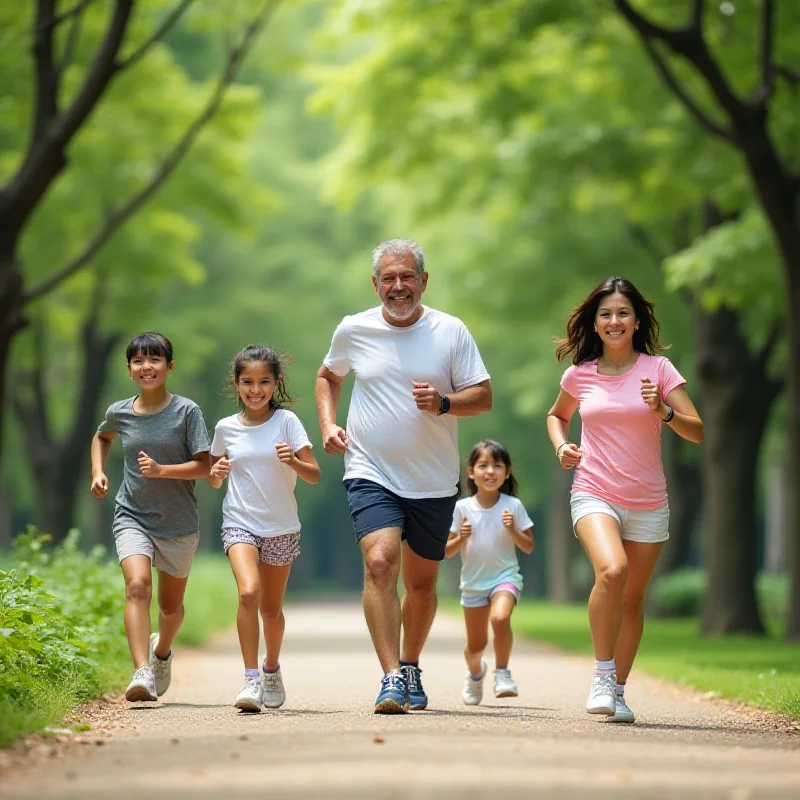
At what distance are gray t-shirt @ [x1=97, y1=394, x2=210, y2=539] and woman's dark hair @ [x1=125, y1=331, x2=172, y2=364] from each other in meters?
0.27

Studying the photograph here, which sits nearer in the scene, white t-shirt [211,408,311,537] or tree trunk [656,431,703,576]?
white t-shirt [211,408,311,537]

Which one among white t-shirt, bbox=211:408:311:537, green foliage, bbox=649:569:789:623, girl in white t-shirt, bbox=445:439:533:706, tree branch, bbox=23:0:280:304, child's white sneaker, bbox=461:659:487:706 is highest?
tree branch, bbox=23:0:280:304

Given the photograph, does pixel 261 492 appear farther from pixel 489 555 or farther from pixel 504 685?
pixel 504 685

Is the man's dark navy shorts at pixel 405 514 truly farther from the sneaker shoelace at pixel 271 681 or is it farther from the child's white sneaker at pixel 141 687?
the child's white sneaker at pixel 141 687

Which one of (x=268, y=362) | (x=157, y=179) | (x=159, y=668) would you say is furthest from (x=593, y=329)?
(x=157, y=179)

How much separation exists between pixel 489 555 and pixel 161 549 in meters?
2.23

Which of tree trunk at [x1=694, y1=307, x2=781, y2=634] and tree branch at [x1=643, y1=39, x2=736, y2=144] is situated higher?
tree branch at [x1=643, y1=39, x2=736, y2=144]

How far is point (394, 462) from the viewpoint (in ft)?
28.5

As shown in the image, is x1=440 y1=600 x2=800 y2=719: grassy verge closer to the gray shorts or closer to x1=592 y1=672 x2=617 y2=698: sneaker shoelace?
x1=592 y1=672 x2=617 y2=698: sneaker shoelace

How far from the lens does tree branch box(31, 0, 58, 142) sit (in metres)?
15.7

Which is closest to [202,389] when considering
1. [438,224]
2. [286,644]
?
[438,224]

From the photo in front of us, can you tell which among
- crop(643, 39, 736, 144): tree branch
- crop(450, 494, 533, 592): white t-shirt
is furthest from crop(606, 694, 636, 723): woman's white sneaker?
crop(643, 39, 736, 144): tree branch

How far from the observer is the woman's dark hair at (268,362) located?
30.6ft

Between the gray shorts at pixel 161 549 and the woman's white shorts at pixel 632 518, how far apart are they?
7.58 ft
